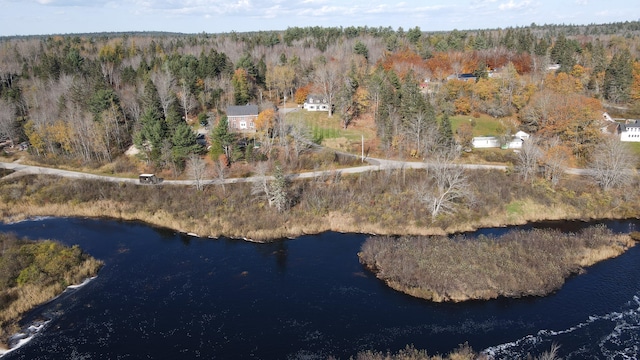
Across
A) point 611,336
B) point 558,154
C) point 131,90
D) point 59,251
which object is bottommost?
point 611,336

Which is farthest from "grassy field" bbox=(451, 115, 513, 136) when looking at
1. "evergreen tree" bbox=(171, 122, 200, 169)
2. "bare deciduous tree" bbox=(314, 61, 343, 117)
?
"evergreen tree" bbox=(171, 122, 200, 169)

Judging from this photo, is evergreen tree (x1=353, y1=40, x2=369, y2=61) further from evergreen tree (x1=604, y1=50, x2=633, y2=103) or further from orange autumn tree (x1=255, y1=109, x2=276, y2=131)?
orange autumn tree (x1=255, y1=109, x2=276, y2=131)

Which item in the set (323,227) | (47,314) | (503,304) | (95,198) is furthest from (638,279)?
(95,198)

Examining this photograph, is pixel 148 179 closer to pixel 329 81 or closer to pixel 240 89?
pixel 240 89

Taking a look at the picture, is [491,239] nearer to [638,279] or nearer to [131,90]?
[638,279]

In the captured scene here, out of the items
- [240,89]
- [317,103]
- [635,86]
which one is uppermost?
[240,89]

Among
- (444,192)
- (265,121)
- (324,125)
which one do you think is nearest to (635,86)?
(324,125)
